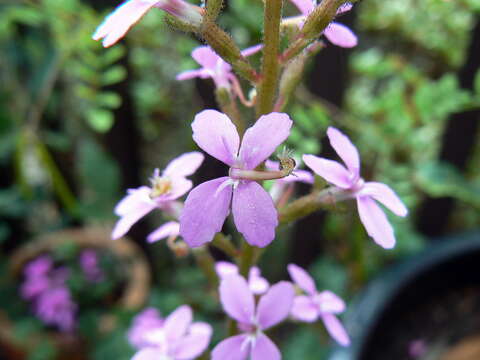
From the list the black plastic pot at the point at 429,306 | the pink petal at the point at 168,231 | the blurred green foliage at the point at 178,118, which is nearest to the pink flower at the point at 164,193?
the pink petal at the point at 168,231

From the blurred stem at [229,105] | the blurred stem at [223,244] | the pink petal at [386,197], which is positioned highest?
the blurred stem at [229,105]

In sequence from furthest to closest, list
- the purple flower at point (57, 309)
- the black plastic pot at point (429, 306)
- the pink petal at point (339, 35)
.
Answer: the purple flower at point (57, 309), the black plastic pot at point (429, 306), the pink petal at point (339, 35)

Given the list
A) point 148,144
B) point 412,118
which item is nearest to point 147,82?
point 148,144

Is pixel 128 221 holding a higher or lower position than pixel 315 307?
higher

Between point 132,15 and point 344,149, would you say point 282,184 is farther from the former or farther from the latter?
point 132,15

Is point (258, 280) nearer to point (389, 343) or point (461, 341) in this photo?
point (389, 343)

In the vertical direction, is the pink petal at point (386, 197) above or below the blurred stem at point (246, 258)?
below

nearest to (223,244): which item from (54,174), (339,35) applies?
(339,35)

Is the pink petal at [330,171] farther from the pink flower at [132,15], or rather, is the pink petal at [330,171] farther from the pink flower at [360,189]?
the pink flower at [132,15]
